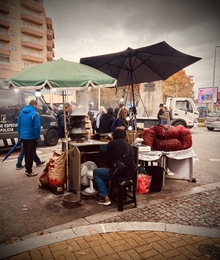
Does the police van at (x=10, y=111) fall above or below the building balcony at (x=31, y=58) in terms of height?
below

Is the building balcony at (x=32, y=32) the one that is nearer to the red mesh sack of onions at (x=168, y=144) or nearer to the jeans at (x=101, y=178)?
the red mesh sack of onions at (x=168, y=144)

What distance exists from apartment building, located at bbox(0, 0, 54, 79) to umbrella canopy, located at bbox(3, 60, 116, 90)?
43.5 meters

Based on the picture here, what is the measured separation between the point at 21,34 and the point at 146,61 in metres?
51.1

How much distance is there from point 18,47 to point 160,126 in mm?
51131

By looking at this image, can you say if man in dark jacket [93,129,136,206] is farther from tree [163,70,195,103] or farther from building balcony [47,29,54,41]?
building balcony [47,29,54,41]

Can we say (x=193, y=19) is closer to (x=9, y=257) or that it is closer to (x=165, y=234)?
(x=165, y=234)

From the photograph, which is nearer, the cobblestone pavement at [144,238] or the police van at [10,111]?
the cobblestone pavement at [144,238]

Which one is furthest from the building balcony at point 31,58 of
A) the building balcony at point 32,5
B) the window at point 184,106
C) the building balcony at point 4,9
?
the window at point 184,106

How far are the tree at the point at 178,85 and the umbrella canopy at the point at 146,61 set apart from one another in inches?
1473

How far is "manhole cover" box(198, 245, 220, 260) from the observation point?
8.80 ft

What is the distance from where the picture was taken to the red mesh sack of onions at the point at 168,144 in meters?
5.21

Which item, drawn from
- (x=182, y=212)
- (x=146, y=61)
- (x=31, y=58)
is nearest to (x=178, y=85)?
(x=31, y=58)

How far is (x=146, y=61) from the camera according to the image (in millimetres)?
6234

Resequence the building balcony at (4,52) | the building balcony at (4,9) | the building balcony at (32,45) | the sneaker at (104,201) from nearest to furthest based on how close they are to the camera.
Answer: the sneaker at (104,201), the building balcony at (4,9), the building balcony at (4,52), the building balcony at (32,45)
